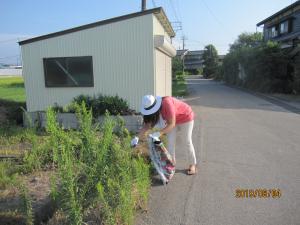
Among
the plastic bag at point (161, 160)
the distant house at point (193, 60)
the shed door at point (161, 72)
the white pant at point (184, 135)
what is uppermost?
the distant house at point (193, 60)

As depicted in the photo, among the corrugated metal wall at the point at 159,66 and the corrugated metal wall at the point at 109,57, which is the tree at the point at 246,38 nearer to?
the corrugated metal wall at the point at 159,66

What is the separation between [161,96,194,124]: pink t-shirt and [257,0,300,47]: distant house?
2003 centimetres

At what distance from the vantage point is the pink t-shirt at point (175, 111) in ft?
15.3

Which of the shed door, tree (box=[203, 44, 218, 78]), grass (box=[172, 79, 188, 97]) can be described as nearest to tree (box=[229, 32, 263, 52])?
tree (box=[203, 44, 218, 78])

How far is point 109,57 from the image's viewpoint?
9.82 m

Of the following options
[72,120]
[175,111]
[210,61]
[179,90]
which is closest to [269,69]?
[179,90]

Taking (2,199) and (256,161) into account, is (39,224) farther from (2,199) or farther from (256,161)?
(256,161)

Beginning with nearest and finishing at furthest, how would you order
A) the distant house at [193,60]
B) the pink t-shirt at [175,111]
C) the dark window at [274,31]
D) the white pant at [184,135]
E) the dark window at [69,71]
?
the pink t-shirt at [175,111], the white pant at [184,135], the dark window at [69,71], the dark window at [274,31], the distant house at [193,60]

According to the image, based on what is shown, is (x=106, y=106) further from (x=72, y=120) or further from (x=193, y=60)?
(x=193, y=60)

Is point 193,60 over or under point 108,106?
over

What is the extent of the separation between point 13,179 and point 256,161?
4.43 metres

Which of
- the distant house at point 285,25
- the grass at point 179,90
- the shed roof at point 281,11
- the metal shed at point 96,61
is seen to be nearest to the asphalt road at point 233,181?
the metal shed at point 96,61

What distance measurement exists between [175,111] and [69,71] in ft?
20.4

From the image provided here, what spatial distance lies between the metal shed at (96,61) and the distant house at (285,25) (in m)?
16.5
